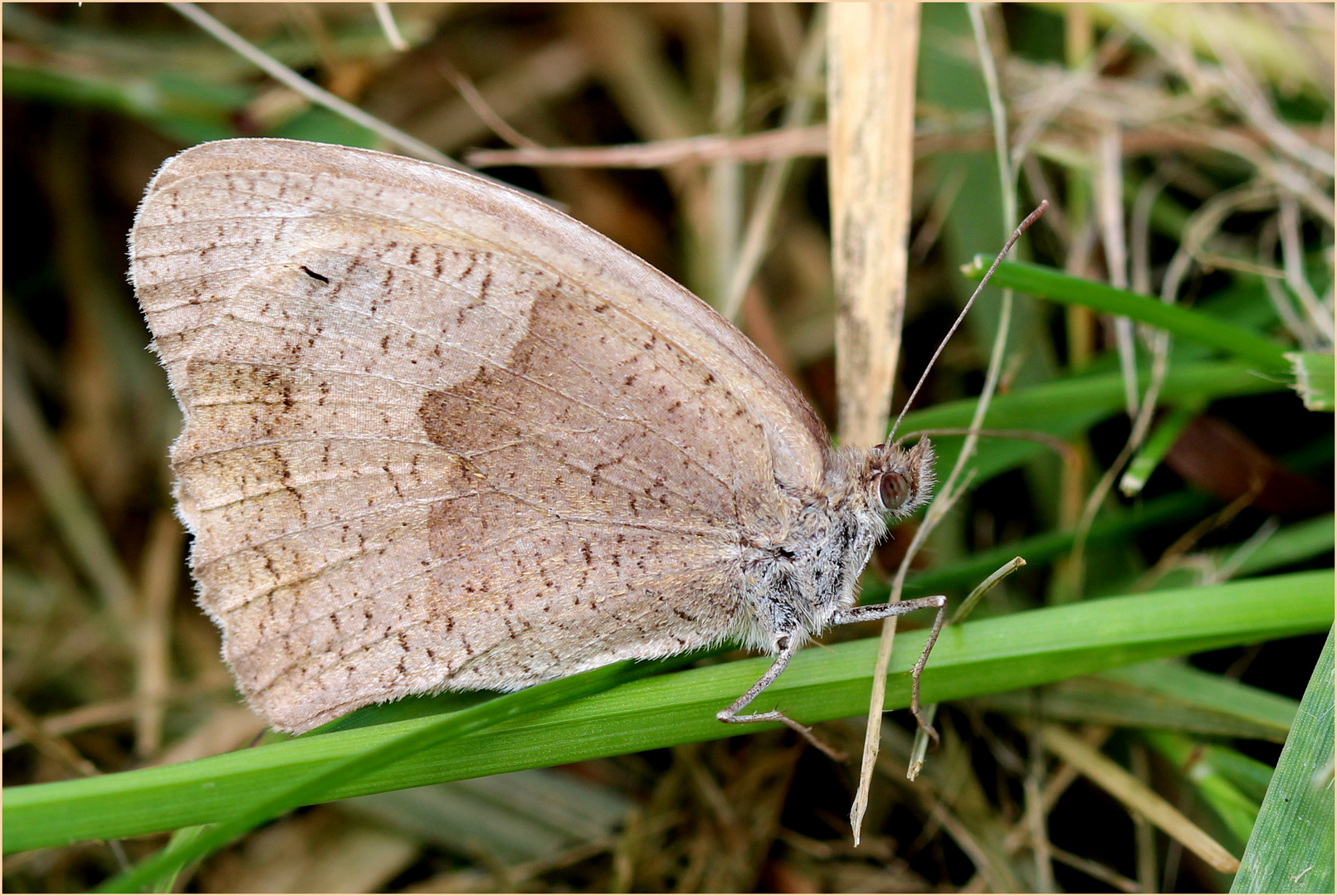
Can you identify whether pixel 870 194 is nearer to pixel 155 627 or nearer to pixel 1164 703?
pixel 1164 703

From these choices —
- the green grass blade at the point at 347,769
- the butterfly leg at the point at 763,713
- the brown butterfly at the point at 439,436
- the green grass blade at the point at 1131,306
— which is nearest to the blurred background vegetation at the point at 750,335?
the green grass blade at the point at 1131,306

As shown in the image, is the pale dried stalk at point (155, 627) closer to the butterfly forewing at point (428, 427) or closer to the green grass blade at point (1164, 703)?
the butterfly forewing at point (428, 427)

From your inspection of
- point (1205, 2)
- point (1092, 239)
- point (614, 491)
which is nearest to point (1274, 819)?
point (614, 491)

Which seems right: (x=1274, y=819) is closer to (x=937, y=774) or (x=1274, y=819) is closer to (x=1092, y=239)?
(x=937, y=774)

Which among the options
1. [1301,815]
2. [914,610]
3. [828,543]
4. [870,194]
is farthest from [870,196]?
[1301,815]

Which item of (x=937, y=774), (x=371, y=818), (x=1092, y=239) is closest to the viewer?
(x=937, y=774)

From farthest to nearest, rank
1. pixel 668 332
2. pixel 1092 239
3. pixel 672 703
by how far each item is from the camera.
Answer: pixel 1092 239
pixel 668 332
pixel 672 703

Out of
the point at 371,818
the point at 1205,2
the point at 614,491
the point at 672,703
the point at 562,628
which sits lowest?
the point at 371,818
